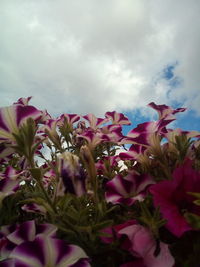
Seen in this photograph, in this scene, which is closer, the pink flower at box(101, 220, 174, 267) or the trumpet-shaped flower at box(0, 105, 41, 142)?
the pink flower at box(101, 220, 174, 267)

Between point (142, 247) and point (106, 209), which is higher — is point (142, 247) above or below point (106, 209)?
below

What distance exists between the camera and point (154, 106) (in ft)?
3.80

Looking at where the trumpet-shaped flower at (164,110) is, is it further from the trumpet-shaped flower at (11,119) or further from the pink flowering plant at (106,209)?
Answer: the trumpet-shaped flower at (11,119)

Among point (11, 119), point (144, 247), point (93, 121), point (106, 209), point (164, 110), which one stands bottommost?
point (144, 247)

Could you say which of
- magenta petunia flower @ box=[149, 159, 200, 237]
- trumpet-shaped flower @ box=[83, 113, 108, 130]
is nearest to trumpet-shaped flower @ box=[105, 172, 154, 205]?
magenta petunia flower @ box=[149, 159, 200, 237]

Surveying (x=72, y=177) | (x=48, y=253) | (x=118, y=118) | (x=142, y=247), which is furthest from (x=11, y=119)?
(x=118, y=118)

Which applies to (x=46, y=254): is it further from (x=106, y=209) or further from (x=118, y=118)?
(x=118, y=118)

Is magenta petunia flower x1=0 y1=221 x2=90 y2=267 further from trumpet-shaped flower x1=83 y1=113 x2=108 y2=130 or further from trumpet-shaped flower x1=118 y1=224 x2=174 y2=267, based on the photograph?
trumpet-shaped flower x1=83 y1=113 x2=108 y2=130

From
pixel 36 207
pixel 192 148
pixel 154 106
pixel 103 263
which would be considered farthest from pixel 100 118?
pixel 103 263

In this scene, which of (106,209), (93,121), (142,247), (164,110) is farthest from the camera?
(93,121)

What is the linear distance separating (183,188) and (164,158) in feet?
0.60

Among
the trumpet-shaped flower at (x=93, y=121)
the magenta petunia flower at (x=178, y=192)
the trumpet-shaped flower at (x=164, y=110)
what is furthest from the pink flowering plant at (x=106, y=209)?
the trumpet-shaped flower at (x=93, y=121)

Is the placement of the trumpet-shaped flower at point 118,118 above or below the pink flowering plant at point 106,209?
above

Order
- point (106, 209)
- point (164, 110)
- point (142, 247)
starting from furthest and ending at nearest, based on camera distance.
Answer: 1. point (164, 110)
2. point (106, 209)
3. point (142, 247)
